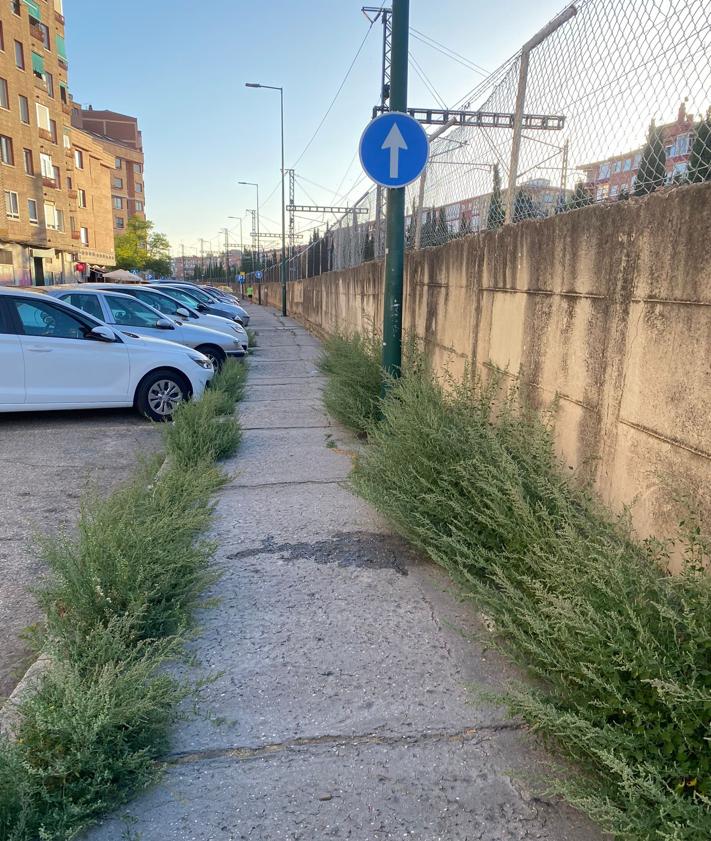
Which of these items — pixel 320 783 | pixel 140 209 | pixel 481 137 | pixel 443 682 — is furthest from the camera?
pixel 140 209

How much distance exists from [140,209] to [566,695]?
96.9 meters

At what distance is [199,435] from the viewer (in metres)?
5.94

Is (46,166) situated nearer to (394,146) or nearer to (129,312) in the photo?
(129,312)

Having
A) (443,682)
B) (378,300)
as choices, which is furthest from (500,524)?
(378,300)

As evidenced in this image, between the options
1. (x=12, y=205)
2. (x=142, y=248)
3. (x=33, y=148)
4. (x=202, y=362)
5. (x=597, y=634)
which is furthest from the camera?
(x=142, y=248)

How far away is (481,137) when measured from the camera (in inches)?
226

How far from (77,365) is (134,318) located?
3.21m

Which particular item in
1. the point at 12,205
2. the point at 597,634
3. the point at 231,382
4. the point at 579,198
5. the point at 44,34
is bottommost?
the point at 231,382

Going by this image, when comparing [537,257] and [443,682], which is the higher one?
[537,257]

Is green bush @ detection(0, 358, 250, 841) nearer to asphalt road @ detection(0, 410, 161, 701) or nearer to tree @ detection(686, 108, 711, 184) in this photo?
A: asphalt road @ detection(0, 410, 161, 701)

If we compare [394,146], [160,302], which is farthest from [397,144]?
[160,302]

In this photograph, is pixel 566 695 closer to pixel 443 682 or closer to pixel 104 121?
pixel 443 682

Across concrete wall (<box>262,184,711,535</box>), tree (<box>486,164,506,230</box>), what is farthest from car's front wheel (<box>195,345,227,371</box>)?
concrete wall (<box>262,184,711,535</box>)

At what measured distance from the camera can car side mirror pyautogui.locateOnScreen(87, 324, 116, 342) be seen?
7.61 meters
